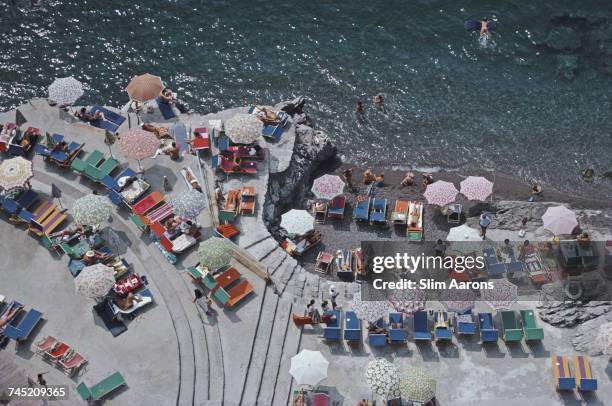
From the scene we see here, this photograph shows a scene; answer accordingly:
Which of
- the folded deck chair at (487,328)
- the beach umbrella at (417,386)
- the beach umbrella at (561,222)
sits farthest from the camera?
the beach umbrella at (561,222)

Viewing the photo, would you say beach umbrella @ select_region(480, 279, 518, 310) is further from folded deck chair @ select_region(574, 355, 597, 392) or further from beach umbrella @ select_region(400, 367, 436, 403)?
Result: beach umbrella @ select_region(400, 367, 436, 403)

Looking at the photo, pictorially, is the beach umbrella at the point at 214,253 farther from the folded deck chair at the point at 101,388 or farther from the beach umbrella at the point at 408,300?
the beach umbrella at the point at 408,300

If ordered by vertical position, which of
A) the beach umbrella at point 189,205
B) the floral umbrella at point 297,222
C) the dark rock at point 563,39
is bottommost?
the beach umbrella at point 189,205

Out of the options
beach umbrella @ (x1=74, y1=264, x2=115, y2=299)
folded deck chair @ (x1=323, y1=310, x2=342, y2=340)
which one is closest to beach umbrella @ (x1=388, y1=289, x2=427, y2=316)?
folded deck chair @ (x1=323, y1=310, x2=342, y2=340)

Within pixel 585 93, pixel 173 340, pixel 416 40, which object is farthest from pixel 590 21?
pixel 173 340

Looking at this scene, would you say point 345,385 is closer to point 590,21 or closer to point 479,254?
point 479,254

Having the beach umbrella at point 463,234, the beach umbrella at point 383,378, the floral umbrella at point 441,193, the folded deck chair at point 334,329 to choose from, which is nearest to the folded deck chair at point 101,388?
the folded deck chair at point 334,329
